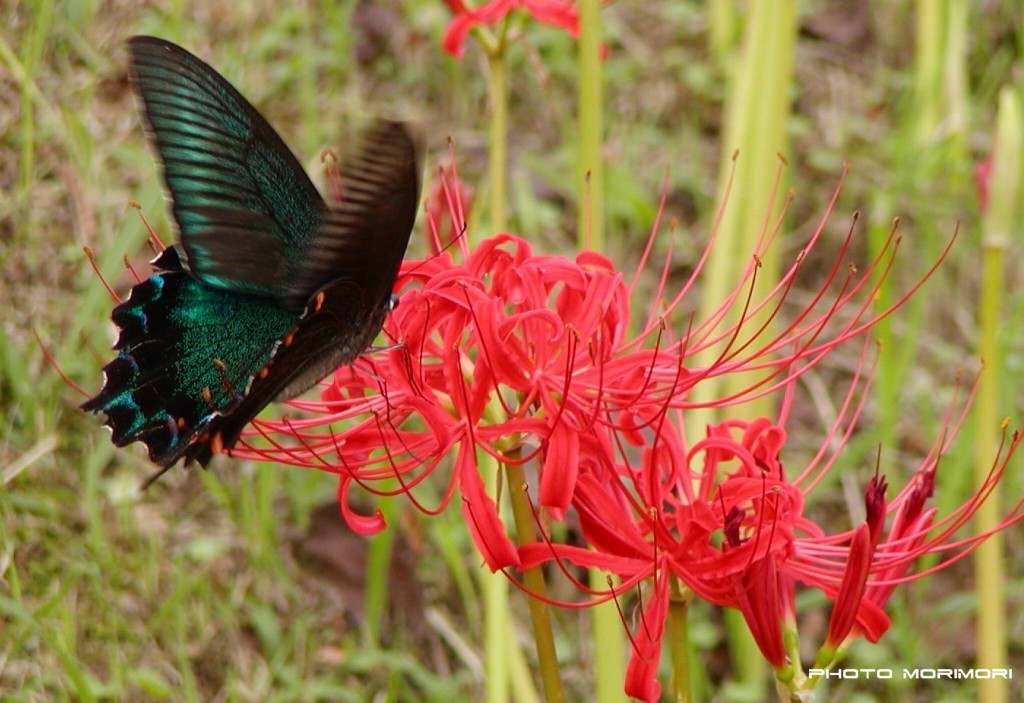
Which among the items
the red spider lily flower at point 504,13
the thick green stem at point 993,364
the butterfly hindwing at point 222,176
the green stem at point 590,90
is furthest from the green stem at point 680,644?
the red spider lily flower at point 504,13

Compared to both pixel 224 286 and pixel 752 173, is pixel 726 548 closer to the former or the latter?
pixel 224 286

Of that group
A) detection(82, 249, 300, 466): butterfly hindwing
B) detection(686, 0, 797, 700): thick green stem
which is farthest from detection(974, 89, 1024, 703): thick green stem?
detection(82, 249, 300, 466): butterfly hindwing

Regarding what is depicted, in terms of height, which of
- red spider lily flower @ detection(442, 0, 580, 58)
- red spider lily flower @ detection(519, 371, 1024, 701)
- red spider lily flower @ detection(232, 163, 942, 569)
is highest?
red spider lily flower @ detection(442, 0, 580, 58)

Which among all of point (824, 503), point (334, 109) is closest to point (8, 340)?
point (334, 109)

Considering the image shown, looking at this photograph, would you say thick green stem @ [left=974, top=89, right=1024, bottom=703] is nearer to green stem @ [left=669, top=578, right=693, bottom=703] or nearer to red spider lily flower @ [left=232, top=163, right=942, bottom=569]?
red spider lily flower @ [left=232, top=163, right=942, bottom=569]

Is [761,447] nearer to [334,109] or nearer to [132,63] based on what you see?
[132,63]

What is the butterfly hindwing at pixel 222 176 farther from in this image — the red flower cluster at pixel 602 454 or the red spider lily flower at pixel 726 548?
the red spider lily flower at pixel 726 548

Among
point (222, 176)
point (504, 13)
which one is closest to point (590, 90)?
point (504, 13)
